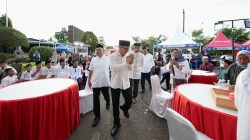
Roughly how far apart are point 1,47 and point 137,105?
16965 mm

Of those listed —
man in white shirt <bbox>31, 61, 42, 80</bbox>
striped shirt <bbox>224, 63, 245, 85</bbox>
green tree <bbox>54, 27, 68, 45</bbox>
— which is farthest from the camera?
green tree <bbox>54, 27, 68, 45</bbox>

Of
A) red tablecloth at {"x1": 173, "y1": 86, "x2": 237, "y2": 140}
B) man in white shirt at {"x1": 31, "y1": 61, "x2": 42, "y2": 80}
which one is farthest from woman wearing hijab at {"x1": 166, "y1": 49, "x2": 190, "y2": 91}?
man in white shirt at {"x1": 31, "y1": 61, "x2": 42, "y2": 80}

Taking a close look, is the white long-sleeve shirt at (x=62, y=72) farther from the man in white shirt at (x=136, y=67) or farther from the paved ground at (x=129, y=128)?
the man in white shirt at (x=136, y=67)

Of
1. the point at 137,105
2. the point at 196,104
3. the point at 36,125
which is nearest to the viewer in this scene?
the point at 196,104

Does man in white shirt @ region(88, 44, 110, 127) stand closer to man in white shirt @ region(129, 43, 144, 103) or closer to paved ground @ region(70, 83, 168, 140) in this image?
paved ground @ region(70, 83, 168, 140)

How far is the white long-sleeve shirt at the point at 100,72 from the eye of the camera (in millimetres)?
3783

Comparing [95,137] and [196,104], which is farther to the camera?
[95,137]

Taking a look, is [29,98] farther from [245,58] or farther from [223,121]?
[245,58]

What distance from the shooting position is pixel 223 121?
1.90m

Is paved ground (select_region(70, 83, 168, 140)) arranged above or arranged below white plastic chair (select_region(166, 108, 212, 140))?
below

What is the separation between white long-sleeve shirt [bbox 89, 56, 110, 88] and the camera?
3.78 meters

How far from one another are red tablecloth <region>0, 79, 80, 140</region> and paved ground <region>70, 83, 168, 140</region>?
660mm

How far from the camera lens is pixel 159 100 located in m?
4.13

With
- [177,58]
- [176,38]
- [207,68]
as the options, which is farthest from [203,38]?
[177,58]
